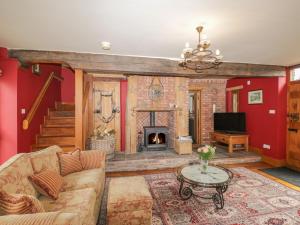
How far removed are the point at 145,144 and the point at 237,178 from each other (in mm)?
2777

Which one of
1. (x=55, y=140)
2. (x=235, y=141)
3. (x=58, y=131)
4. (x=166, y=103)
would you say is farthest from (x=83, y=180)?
(x=235, y=141)

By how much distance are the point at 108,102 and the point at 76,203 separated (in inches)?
159

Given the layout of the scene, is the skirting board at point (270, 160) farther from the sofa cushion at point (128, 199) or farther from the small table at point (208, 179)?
the sofa cushion at point (128, 199)

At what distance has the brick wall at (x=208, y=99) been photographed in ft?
22.0

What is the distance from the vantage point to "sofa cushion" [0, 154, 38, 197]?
1.61m

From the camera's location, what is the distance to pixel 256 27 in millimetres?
2424

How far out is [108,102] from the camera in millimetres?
5652

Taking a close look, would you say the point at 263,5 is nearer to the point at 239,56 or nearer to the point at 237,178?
the point at 239,56

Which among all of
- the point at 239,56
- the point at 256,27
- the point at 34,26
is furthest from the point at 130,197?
the point at 239,56

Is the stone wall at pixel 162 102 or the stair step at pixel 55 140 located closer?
the stair step at pixel 55 140

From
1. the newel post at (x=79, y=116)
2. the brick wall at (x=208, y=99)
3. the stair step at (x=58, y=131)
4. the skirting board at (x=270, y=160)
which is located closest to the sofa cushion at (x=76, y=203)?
the newel post at (x=79, y=116)

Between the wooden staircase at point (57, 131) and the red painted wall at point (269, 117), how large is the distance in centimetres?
535

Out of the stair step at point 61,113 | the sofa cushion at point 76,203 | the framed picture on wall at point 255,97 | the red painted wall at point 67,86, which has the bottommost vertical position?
the sofa cushion at point 76,203

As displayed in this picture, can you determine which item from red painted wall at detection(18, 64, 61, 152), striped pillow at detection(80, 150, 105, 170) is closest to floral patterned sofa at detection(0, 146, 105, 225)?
striped pillow at detection(80, 150, 105, 170)
